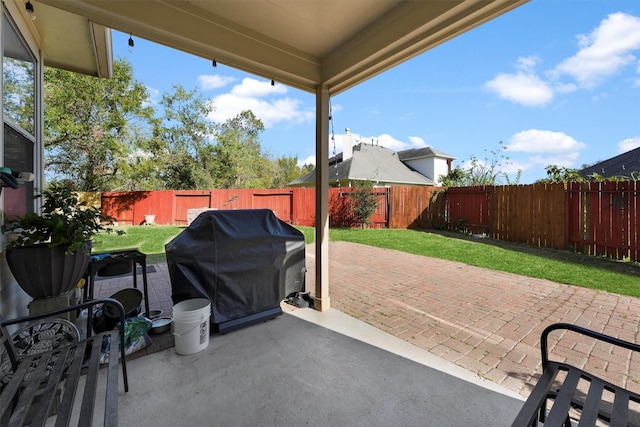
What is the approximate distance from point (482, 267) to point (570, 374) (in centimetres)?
444

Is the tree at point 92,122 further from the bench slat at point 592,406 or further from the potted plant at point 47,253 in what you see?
the bench slat at point 592,406

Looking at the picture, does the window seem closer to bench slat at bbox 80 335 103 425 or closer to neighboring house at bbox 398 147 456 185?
bench slat at bbox 80 335 103 425

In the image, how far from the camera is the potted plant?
1.80 metres

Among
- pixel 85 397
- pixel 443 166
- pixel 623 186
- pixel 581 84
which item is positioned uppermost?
pixel 581 84

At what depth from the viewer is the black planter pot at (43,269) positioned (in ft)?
5.85

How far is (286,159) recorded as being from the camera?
34.2 m

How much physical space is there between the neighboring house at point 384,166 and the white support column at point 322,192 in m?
12.5

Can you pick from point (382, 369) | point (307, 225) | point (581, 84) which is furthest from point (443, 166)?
point (382, 369)

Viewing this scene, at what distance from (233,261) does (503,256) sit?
19.6 feet

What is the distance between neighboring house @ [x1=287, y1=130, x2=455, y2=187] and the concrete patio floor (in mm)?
11835

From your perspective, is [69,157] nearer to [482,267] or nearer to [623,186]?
[482,267]

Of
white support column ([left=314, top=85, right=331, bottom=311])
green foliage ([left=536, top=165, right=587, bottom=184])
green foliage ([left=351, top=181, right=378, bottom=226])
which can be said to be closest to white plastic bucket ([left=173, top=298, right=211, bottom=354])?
white support column ([left=314, top=85, right=331, bottom=311])

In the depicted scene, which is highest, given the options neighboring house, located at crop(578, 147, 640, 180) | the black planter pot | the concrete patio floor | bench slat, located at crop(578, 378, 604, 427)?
neighboring house, located at crop(578, 147, 640, 180)

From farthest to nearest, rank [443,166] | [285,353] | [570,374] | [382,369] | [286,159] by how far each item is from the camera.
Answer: [286,159], [443,166], [285,353], [382,369], [570,374]
